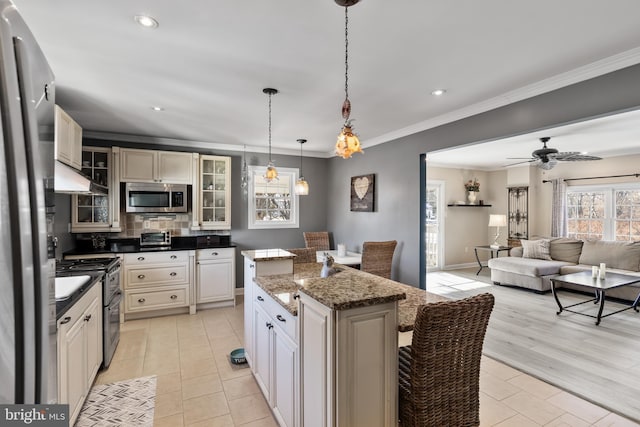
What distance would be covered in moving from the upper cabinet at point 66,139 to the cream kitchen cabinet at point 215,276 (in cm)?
195

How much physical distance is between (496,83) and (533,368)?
2.60 m

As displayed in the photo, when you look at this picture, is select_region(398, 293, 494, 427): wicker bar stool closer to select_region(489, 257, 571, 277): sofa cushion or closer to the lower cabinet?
the lower cabinet

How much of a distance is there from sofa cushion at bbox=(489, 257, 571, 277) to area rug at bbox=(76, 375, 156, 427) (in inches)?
230

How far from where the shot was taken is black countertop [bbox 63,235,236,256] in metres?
4.16

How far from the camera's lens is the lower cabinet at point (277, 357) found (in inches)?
69.1

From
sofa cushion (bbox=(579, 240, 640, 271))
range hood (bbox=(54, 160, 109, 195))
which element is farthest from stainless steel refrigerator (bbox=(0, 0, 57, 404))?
sofa cushion (bbox=(579, 240, 640, 271))

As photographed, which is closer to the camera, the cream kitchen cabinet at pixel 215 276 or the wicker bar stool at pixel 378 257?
the wicker bar stool at pixel 378 257

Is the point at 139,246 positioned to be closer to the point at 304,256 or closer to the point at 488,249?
the point at 304,256

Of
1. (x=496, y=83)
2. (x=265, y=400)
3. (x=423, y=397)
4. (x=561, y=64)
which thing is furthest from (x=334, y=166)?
(x=423, y=397)

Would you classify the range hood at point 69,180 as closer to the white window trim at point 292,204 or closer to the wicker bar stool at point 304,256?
the wicker bar stool at point 304,256

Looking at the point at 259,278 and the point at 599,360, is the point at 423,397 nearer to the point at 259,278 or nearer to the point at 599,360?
the point at 259,278

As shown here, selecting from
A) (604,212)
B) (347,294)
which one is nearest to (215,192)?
(347,294)

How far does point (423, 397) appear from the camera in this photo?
5.13 ft

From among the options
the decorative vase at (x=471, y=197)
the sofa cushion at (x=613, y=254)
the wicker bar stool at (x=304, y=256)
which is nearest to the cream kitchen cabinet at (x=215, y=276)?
the wicker bar stool at (x=304, y=256)
